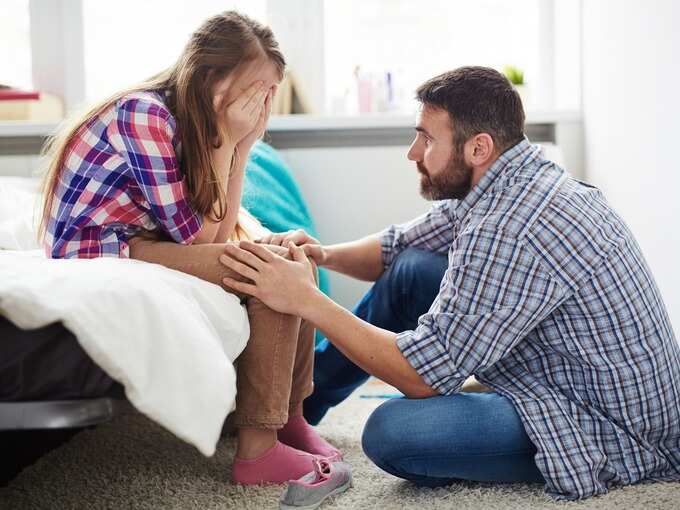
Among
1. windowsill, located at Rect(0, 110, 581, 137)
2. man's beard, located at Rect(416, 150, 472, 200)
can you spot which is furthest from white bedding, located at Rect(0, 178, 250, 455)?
windowsill, located at Rect(0, 110, 581, 137)

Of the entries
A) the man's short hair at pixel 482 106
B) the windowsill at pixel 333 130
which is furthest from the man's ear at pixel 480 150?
the windowsill at pixel 333 130

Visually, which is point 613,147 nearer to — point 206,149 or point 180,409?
point 206,149

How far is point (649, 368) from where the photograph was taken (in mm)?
1359

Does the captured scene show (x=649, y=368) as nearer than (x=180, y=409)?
No

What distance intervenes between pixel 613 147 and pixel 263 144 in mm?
1000

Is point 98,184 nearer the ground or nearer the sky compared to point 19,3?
nearer the ground

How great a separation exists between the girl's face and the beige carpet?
2.29ft

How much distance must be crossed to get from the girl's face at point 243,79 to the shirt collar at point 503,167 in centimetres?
45

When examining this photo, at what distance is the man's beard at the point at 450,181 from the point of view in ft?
4.96

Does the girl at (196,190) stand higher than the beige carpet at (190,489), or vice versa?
the girl at (196,190)

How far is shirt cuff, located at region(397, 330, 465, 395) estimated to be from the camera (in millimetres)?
1343

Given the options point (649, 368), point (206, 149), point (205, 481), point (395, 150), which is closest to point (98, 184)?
point (206, 149)

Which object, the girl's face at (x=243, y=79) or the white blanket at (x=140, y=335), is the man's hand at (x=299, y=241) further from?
the white blanket at (x=140, y=335)

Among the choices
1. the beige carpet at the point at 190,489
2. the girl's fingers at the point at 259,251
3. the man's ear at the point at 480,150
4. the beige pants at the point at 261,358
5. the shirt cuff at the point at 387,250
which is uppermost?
the man's ear at the point at 480,150
